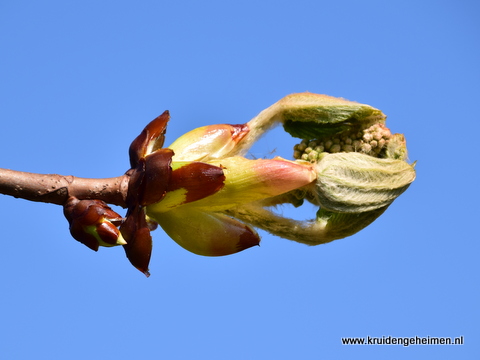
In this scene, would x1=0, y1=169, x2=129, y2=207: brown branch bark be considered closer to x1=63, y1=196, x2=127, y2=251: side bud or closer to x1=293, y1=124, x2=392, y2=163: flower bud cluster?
x1=63, y1=196, x2=127, y2=251: side bud

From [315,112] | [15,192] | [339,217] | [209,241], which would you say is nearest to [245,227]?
[209,241]

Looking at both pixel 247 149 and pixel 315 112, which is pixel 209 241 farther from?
pixel 315 112

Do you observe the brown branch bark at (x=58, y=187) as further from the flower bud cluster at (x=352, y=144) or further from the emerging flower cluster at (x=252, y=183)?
the flower bud cluster at (x=352, y=144)

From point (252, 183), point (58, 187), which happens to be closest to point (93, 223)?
point (58, 187)

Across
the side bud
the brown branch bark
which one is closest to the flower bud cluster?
the brown branch bark

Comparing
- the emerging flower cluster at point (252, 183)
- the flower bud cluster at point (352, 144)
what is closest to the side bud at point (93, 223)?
the emerging flower cluster at point (252, 183)
